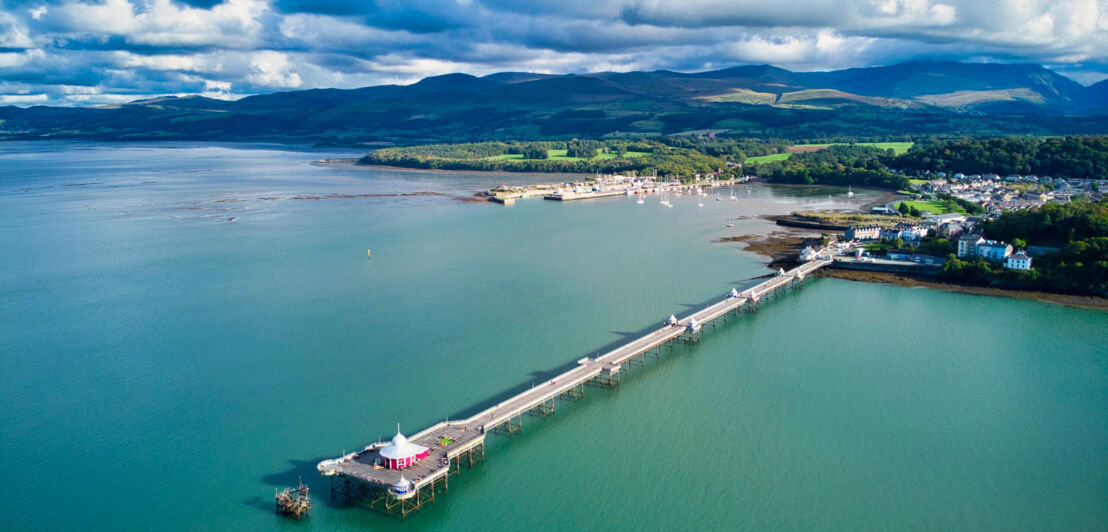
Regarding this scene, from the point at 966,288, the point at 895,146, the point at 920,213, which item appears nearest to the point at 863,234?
the point at 966,288

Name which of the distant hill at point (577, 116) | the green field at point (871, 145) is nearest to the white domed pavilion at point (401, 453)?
the green field at point (871, 145)

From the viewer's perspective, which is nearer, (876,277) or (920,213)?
(876,277)

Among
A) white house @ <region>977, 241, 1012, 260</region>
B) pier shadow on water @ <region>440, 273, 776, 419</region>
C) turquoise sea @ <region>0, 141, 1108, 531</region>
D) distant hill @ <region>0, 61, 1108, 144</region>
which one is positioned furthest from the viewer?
distant hill @ <region>0, 61, 1108, 144</region>

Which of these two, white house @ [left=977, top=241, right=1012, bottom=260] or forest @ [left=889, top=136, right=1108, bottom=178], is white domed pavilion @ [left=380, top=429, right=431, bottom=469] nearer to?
white house @ [left=977, top=241, right=1012, bottom=260]

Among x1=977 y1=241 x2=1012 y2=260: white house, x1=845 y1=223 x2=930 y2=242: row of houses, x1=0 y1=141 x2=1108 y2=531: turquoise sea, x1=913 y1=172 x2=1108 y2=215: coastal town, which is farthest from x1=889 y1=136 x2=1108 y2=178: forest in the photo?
x1=0 y1=141 x2=1108 y2=531: turquoise sea

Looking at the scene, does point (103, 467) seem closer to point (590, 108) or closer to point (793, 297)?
point (793, 297)

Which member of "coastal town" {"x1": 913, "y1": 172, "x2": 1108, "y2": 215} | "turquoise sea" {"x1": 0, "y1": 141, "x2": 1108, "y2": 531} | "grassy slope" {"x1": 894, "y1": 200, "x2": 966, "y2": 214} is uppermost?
"coastal town" {"x1": 913, "y1": 172, "x2": 1108, "y2": 215}

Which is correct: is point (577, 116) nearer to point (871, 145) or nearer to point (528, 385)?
point (871, 145)
